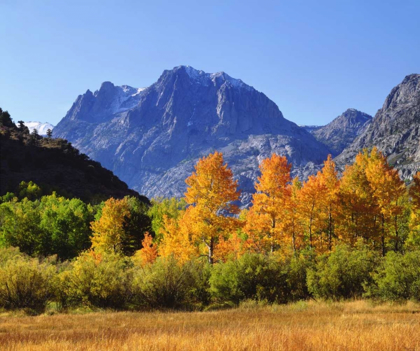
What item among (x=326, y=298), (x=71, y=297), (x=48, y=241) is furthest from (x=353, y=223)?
(x=48, y=241)

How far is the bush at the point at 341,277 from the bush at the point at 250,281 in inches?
79.9

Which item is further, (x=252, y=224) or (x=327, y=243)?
(x=327, y=243)

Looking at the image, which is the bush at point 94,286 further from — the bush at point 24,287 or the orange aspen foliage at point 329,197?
the orange aspen foliage at point 329,197

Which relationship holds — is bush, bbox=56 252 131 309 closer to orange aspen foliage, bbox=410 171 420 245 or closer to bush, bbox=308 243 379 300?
bush, bbox=308 243 379 300

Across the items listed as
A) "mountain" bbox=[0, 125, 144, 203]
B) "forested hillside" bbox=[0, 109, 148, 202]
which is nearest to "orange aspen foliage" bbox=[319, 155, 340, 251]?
"forested hillside" bbox=[0, 109, 148, 202]

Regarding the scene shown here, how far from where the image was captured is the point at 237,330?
1108 centimetres

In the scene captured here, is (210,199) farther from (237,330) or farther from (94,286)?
(237,330)

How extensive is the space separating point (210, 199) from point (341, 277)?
11.3 meters

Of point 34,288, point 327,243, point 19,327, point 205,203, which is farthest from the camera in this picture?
point 327,243

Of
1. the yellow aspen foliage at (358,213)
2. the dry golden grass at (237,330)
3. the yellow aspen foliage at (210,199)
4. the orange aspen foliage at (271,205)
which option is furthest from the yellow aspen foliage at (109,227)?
the yellow aspen foliage at (358,213)

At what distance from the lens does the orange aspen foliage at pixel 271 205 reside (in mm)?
31406

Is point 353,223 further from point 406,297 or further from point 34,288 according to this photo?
point 34,288

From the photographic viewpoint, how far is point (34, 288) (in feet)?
73.3

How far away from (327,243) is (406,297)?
15.1 meters
